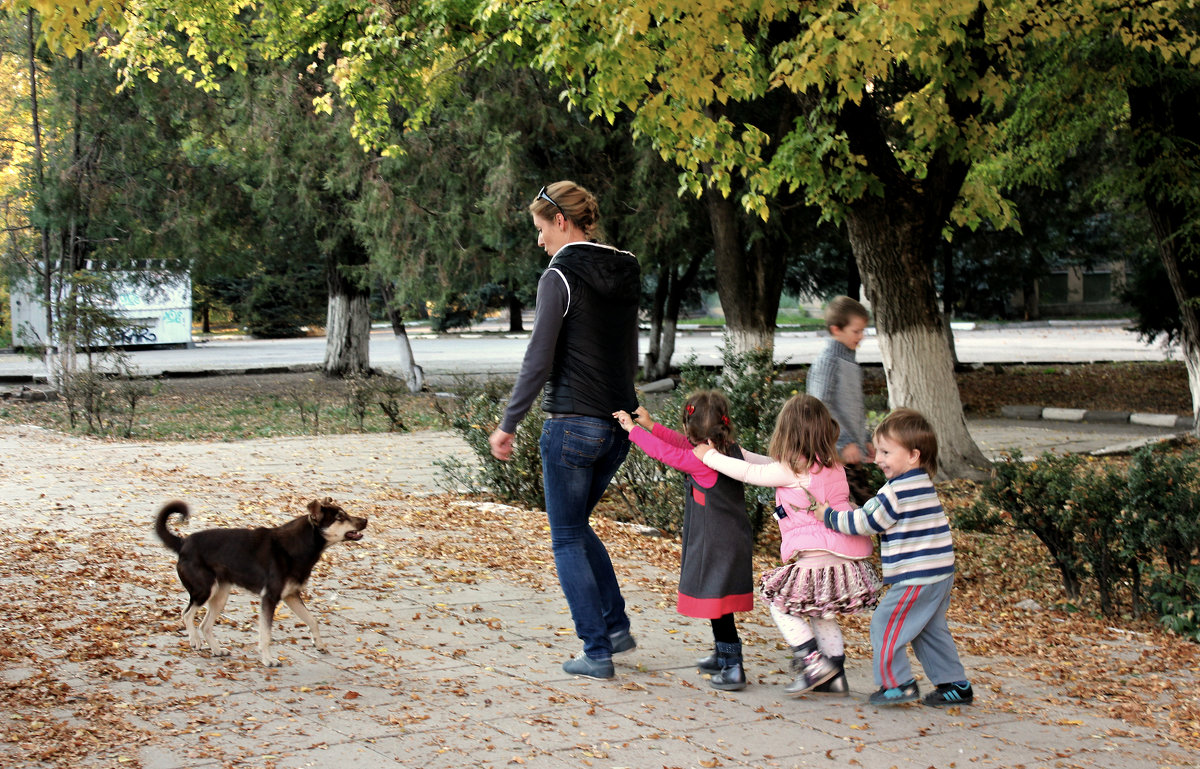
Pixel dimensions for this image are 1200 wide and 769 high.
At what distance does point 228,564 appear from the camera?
4.82 metres

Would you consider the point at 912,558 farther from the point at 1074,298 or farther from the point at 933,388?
the point at 1074,298

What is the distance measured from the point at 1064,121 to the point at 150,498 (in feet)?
38.8

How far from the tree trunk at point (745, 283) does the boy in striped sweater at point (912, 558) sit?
1202 cm

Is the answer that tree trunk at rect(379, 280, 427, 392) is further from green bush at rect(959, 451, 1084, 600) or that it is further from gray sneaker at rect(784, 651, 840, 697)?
gray sneaker at rect(784, 651, 840, 697)

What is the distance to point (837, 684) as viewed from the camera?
4.58 meters

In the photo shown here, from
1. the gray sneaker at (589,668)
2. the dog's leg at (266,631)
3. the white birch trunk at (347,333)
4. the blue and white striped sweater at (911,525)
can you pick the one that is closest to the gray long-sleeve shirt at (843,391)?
the blue and white striped sweater at (911,525)

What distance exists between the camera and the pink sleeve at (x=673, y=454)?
14.6 ft

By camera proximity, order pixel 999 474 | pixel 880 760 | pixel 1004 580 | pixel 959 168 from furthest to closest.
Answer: pixel 959 168 < pixel 1004 580 < pixel 999 474 < pixel 880 760

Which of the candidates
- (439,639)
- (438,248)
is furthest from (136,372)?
A: (439,639)

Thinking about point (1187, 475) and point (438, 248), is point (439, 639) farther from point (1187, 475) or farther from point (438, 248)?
point (438, 248)

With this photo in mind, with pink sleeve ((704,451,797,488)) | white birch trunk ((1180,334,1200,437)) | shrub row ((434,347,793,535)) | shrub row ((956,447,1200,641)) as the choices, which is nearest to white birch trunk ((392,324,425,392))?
shrub row ((434,347,793,535))

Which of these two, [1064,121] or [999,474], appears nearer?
[999,474]

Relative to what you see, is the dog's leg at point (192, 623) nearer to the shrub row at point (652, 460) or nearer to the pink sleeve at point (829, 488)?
the pink sleeve at point (829, 488)

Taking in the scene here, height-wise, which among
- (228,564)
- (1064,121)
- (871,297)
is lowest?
(228,564)
